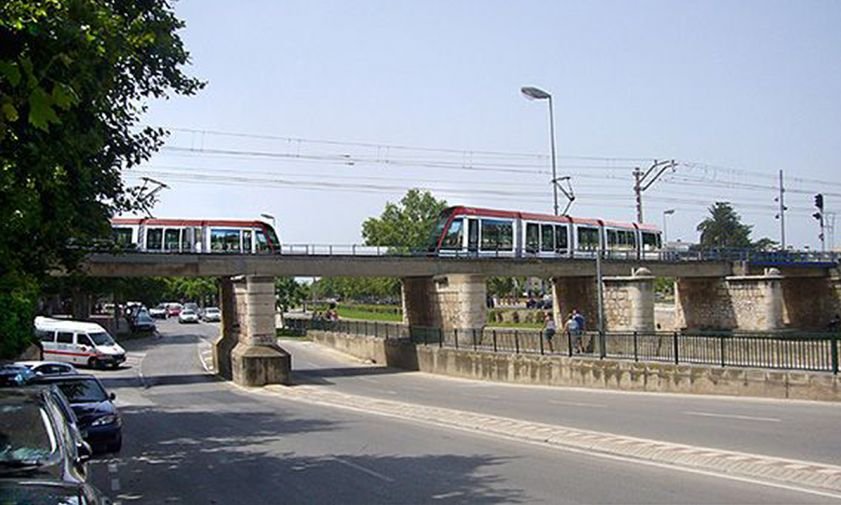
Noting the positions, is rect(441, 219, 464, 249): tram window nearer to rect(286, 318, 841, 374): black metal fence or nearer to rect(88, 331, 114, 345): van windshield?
rect(286, 318, 841, 374): black metal fence

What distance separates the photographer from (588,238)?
57.1 m

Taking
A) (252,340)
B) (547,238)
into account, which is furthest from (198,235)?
(547,238)

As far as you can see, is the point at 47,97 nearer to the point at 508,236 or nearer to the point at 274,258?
the point at 274,258

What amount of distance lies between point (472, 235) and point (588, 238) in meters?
10.1

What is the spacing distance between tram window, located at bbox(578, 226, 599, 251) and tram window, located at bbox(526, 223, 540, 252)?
4.02 meters

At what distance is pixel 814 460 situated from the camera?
12.4 m

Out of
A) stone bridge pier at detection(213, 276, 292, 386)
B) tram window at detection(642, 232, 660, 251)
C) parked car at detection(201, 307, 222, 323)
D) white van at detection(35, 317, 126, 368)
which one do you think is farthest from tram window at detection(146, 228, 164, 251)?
parked car at detection(201, 307, 222, 323)

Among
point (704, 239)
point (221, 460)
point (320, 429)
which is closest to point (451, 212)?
point (320, 429)

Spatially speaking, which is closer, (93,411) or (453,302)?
(93,411)

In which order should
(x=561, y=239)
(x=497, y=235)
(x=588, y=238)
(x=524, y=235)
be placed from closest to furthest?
(x=497, y=235) → (x=524, y=235) → (x=561, y=239) → (x=588, y=238)

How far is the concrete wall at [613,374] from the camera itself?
71.3 ft

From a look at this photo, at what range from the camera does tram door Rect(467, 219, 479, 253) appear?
50375 mm

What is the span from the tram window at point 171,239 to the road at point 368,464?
20071mm

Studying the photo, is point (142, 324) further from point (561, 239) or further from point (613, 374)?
point (613, 374)
